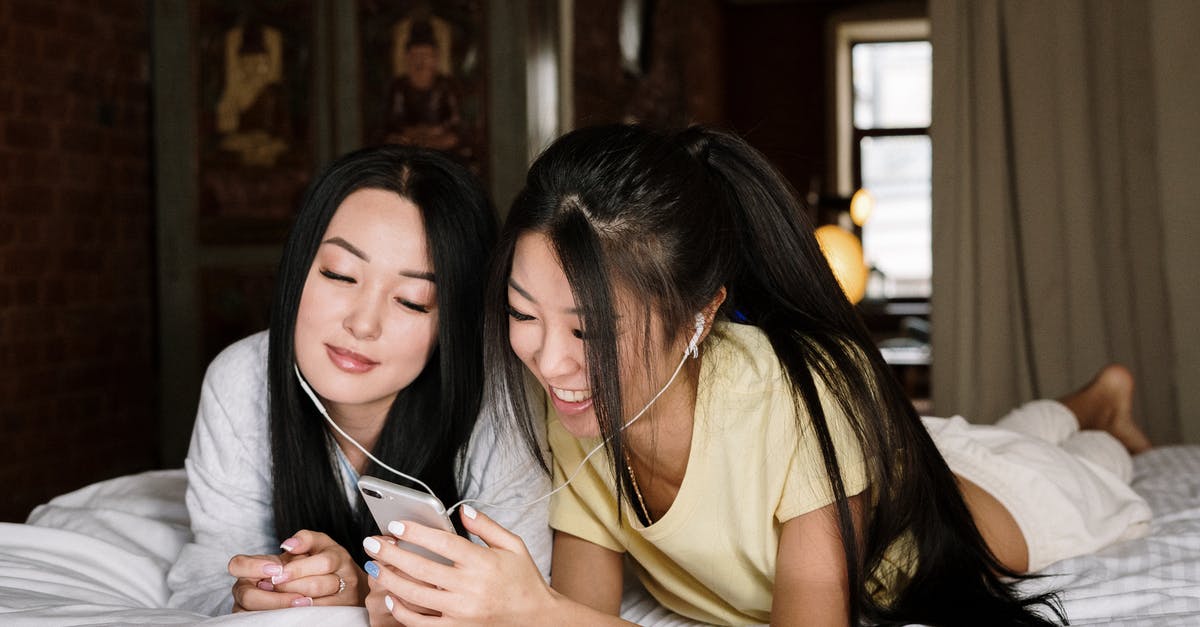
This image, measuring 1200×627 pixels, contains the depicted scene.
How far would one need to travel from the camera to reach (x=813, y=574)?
1382 millimetres

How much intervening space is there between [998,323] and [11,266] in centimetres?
335

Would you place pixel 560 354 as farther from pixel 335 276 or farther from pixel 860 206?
pixel 860 206

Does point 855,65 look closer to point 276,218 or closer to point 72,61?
point 276,218

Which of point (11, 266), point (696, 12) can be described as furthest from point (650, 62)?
point (11, 266)

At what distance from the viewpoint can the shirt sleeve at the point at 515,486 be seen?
1617 millimetres

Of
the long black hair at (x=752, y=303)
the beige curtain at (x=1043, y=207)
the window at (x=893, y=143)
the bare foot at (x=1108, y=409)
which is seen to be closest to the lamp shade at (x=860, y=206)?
the window at (x=893, y=143)

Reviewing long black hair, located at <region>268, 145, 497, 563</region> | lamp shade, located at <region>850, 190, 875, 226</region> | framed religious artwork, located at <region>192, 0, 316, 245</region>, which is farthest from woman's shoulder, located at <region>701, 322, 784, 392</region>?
lamp shade, located at <region>850, 190, 875, 226</region>

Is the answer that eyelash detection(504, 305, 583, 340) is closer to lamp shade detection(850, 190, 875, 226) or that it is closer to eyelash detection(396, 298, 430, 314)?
eyelash detection(396, 298, 430, 314)

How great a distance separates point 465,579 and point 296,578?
39 cm

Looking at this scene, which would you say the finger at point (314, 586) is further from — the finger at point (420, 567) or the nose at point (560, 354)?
the nose at point (560, 354)

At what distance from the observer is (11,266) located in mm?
3705

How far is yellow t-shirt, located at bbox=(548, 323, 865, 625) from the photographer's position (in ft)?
4.66

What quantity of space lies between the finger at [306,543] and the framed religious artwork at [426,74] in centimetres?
287

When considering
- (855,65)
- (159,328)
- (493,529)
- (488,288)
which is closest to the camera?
(493,529)
